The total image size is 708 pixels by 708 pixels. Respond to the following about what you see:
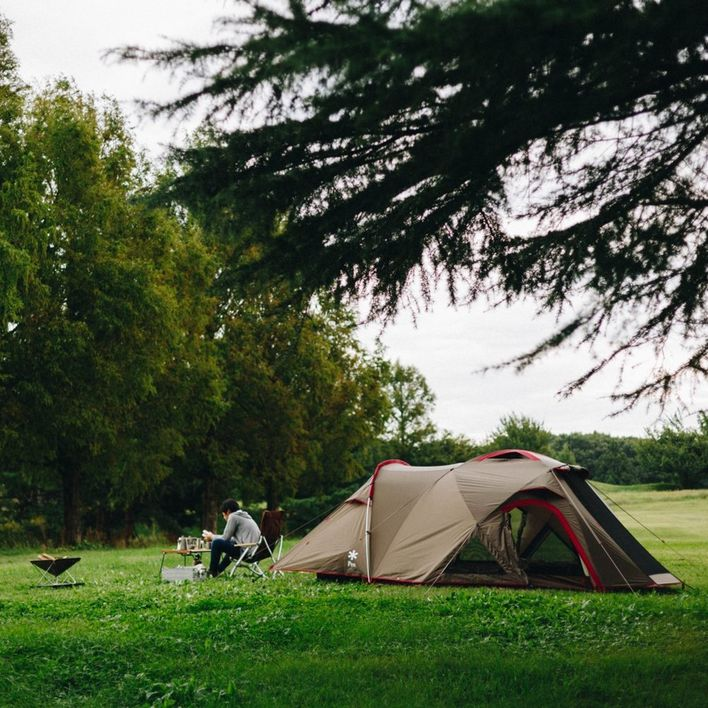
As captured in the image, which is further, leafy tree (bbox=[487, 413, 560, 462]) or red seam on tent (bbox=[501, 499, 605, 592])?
leafy tree (bbox=[487, 413, 560, 462])

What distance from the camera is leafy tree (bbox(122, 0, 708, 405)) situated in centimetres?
379

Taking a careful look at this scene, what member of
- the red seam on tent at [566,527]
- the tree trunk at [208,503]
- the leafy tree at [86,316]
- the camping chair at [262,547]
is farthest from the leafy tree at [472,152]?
the tree trunk at [208,503]

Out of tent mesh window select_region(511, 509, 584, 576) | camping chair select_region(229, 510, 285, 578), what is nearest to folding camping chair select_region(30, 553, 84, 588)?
camping chair select_region(229, 510, 285, 578)

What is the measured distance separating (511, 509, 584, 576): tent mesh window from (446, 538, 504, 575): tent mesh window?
514 millimetres

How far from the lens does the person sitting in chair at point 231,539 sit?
40.1 feet

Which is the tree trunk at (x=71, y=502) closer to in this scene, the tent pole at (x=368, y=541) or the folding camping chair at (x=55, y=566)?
the folding camping chair at (x=55, y=566)

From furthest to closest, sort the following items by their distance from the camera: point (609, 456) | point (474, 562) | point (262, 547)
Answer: point (609, 456), point (262, 547), point (474, 562)

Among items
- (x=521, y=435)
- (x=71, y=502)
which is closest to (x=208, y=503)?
(x=71, y=502)

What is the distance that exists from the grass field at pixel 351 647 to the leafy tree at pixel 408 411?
35230mm

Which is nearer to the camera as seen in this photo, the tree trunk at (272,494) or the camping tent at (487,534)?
the camping tent at (487,534)

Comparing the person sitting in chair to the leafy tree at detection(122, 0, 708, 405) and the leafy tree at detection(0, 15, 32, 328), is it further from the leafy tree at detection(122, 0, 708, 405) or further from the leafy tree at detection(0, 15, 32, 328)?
the leafy tree at detection(0, 15, 32, 328)

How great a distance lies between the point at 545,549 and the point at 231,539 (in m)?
4.48

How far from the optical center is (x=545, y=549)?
12.0 meters

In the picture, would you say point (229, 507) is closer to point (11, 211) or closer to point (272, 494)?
point (11, 211)
